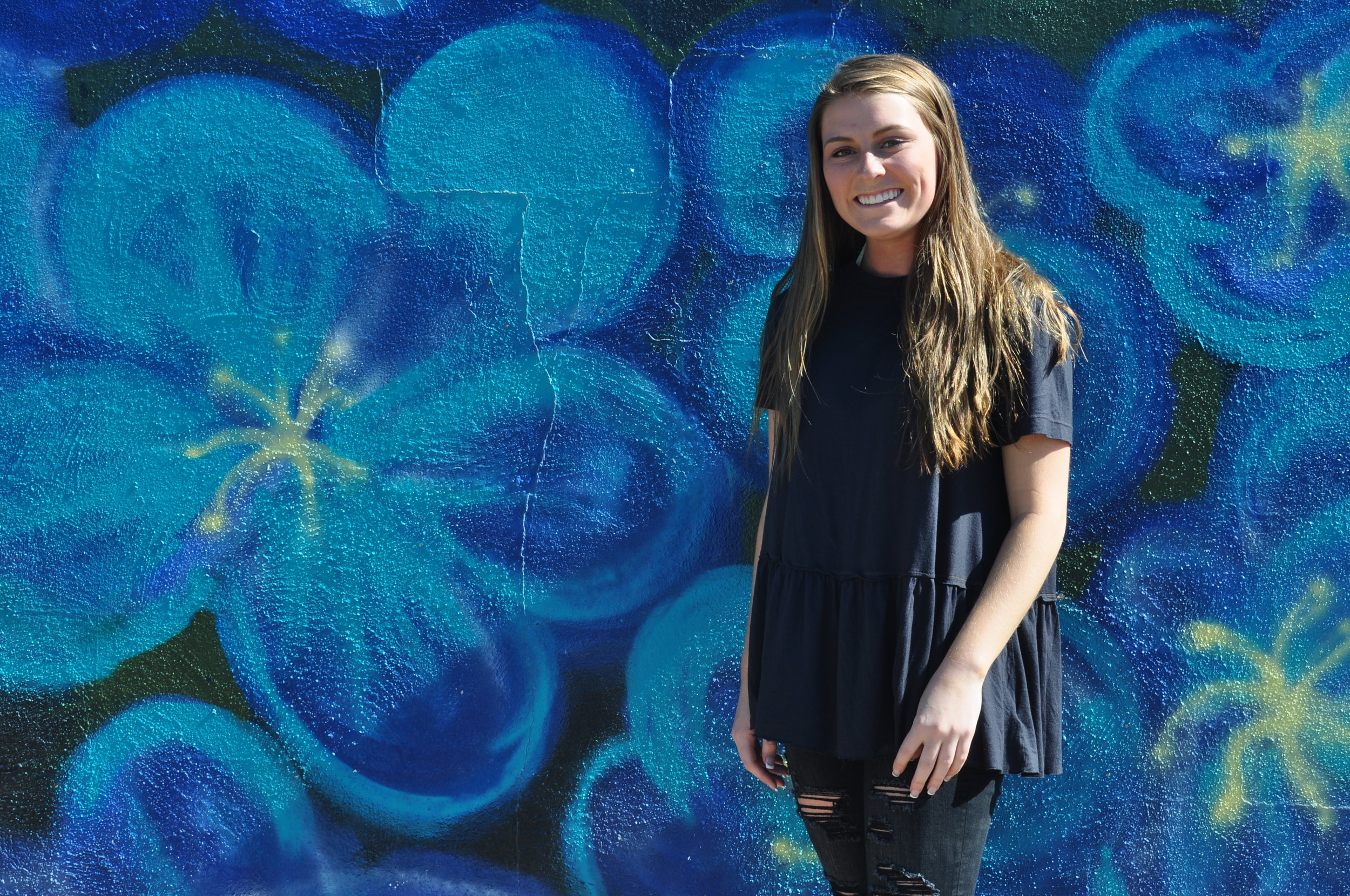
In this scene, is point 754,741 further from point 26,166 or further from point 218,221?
point 26,166

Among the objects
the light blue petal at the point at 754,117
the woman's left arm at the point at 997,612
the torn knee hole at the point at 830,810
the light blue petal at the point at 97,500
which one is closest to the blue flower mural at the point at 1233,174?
the light blue petal at the point at 754,117

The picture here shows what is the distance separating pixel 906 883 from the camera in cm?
151

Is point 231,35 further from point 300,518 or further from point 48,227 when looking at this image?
point 300,518

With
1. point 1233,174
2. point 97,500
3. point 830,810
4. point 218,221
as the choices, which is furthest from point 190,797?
point 1233,174

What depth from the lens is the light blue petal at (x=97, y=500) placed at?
2.27 meters

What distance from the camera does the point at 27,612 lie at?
7.50 ft

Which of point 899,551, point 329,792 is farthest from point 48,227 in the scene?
point 899,551

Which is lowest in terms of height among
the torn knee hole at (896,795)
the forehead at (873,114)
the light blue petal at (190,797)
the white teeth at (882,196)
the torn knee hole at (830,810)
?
the light blue petal at (190,797)

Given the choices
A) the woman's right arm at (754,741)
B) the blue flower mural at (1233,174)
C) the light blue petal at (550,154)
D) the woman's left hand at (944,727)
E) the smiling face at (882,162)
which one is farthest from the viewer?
the light blue petal at (550,154)

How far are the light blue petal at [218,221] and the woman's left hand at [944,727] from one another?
1465 millimetres

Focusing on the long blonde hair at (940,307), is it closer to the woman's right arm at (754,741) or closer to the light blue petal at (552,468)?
the woman's right arm at (754,741)

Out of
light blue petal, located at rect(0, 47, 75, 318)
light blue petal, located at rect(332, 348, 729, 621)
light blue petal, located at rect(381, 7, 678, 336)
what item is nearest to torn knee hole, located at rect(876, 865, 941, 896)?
light blue petal, located at rect(332, 348, 729, 621)

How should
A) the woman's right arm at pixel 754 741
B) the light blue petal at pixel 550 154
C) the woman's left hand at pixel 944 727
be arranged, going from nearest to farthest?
the woman's left hand at pixel 944 727 < the woman's right arm at pixel 754 741 < the light blue petal at pixel 550 154

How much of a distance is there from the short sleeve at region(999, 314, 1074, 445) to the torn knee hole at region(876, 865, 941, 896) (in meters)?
0.61
